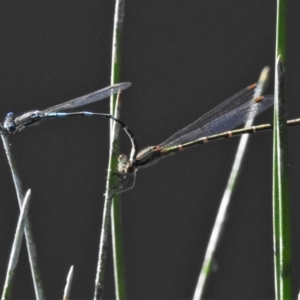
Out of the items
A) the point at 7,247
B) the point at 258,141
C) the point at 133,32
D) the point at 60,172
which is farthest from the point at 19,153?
the point at 258,141

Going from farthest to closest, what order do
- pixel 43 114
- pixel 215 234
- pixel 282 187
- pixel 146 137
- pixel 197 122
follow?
pixel 146 137 < pixel 197 122 < pixel 43 114 < pixel 215 234 < pixel 282 187

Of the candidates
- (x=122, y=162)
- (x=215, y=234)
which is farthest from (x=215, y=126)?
(x=215, y=234)

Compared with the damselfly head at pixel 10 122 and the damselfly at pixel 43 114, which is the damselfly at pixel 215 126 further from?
the damselfly head at pixel 10 122

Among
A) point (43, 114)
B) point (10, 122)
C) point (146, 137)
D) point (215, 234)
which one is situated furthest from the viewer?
point (146, 137)

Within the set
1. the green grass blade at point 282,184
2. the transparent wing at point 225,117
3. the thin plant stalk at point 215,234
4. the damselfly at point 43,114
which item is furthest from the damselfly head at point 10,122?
the green grass blade at point 282,184

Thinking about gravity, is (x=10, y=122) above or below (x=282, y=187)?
above

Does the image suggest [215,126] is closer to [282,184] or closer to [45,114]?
[45,114]

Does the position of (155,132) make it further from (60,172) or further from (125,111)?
(60,172)
